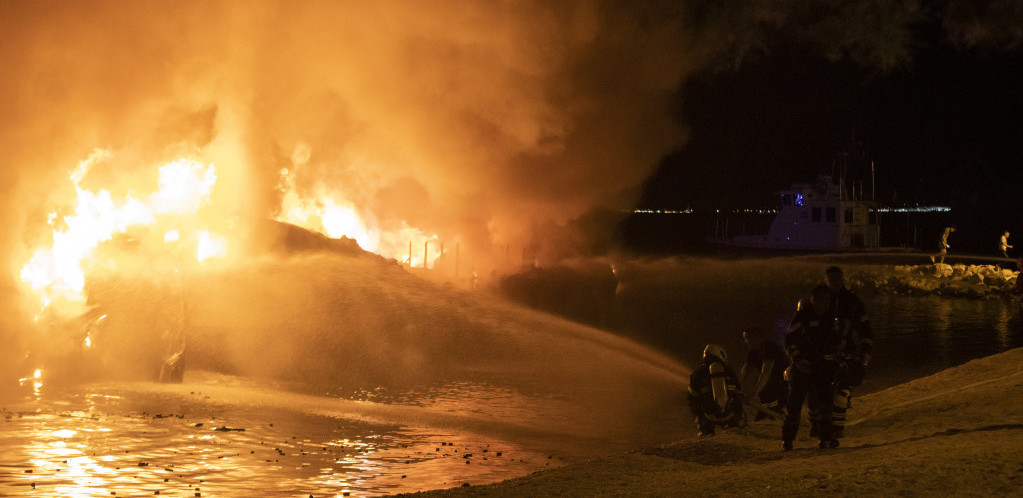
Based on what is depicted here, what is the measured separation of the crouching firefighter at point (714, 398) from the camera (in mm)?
12250

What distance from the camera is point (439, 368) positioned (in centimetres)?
2130

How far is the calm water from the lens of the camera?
11.9 metres

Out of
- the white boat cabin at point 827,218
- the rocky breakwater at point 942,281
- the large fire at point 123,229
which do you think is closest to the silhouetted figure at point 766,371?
the large fire at point 123,229

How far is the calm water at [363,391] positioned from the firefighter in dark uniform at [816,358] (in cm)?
358

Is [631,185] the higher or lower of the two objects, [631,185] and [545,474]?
the higher

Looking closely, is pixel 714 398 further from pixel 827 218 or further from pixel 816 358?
pixel 827 218

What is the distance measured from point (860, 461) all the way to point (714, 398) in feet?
10.7

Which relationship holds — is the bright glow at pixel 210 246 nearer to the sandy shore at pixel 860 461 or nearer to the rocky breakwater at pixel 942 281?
the sandy shore at pixel 860 461

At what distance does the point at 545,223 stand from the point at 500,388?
2641 centimetres

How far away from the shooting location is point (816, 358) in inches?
406

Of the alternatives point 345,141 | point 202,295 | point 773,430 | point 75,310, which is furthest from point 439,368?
point 345,141

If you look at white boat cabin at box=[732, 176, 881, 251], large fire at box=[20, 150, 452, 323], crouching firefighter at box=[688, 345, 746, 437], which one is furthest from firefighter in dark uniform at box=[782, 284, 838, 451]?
white boat cabin at box=[732, 176, 881, 251]

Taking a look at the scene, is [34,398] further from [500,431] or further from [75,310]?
[500,431]

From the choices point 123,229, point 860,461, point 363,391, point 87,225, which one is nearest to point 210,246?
point 123,229
